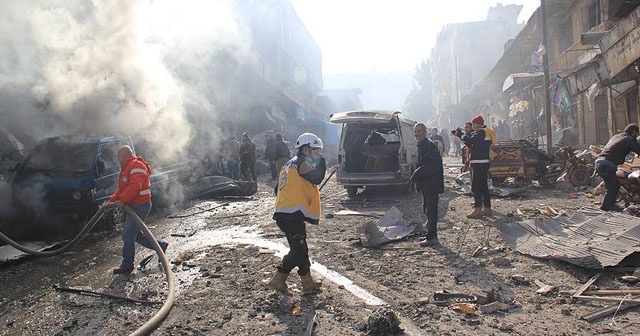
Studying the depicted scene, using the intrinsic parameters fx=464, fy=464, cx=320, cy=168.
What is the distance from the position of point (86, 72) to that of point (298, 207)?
844 cm

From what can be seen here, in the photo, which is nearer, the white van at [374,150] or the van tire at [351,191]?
the white van at [374,150]

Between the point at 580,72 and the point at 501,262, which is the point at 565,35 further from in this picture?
the point at 501,262

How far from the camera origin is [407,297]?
14.4 ft

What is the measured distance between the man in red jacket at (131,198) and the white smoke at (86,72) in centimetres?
558

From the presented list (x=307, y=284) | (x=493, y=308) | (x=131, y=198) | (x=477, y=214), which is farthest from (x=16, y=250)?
(x=477, y=214)

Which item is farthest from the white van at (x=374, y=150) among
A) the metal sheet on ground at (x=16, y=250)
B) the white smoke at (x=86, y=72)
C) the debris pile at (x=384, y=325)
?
the debris pile at (x=384, y=325)

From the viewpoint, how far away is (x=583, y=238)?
5.36 metres

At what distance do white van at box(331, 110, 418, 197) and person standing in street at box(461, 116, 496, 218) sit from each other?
9.53ft

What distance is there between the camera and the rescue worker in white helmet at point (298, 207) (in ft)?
14.6

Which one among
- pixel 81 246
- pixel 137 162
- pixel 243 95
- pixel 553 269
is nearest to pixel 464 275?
pixel 553 269

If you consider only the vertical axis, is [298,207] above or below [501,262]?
above

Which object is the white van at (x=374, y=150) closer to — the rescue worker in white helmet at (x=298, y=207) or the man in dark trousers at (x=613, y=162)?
the man in dark trousers at (x=613, y=162)

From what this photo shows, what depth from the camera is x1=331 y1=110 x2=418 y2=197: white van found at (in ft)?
34.8

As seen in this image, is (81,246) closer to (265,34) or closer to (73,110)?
(73,110)
